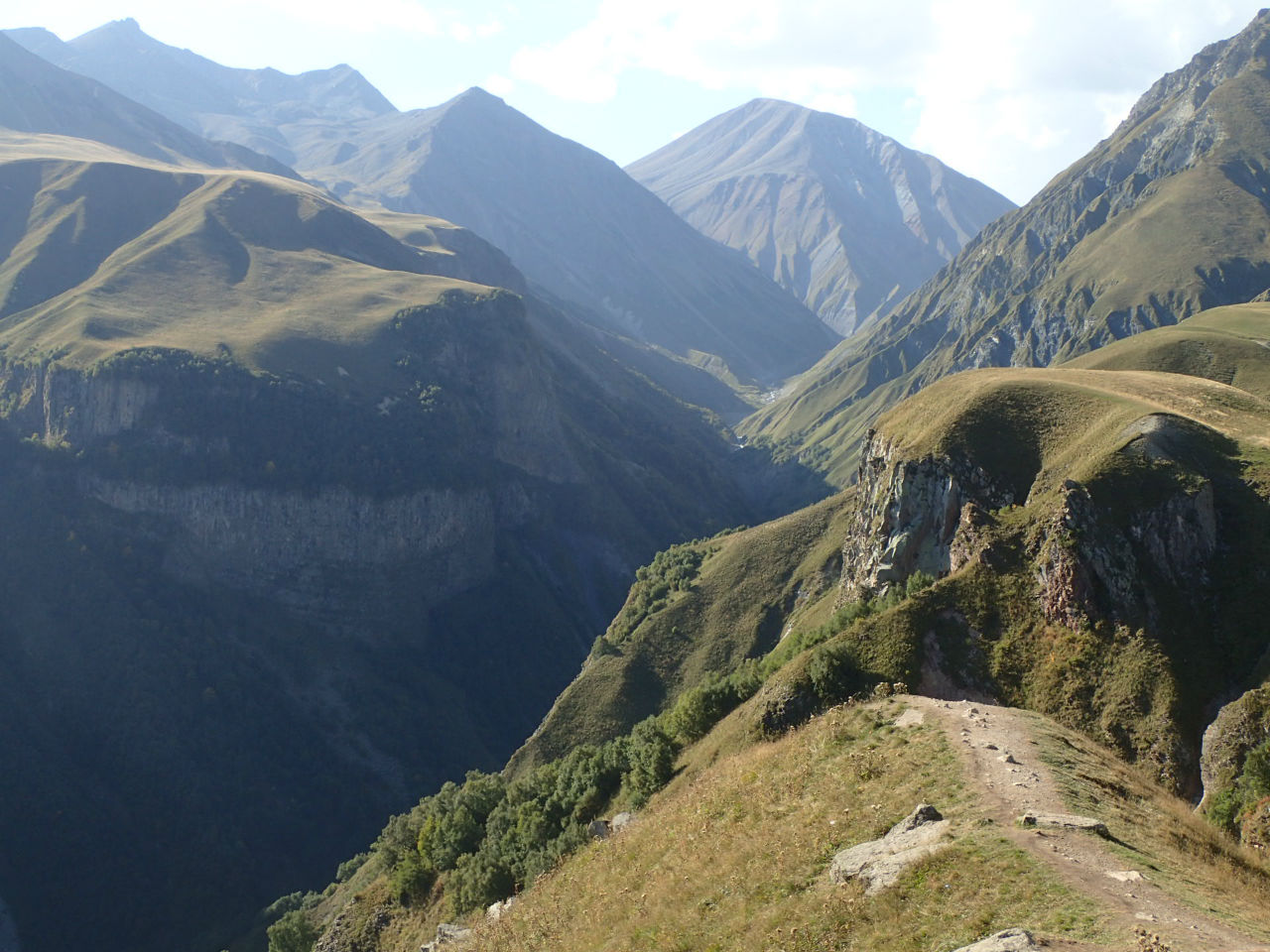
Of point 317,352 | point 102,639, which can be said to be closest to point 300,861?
point 102,639

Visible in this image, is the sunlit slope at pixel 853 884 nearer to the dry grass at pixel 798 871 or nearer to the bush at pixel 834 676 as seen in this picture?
the dry grass at pixel 798 871

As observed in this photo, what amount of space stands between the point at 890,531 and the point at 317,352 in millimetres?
132484

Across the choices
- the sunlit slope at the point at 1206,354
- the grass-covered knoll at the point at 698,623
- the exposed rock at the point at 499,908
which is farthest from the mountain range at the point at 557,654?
the exposed rock at the point at 499,908

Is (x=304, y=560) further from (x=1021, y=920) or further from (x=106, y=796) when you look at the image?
(x=1021, y=920)

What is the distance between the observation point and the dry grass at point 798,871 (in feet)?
79.8

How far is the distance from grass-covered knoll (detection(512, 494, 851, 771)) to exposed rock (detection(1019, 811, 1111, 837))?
197 ft

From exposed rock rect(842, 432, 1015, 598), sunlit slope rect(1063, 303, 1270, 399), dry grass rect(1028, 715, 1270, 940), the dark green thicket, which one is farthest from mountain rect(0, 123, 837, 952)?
dry grass rect(1028, 715, 1270, 940)

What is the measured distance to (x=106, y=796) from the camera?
122375mm

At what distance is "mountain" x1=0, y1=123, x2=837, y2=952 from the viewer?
121m

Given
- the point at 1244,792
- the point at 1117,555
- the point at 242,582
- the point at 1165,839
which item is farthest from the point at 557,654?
the point at 1165,839

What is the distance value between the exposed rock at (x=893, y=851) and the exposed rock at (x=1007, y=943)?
181 inches

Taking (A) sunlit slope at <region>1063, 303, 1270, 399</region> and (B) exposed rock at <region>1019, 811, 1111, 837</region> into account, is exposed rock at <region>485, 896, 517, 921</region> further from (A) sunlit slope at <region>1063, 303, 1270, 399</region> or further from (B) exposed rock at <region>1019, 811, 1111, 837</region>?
(A) sunlit slope at <region>1063, 303, 1270, 399</region>

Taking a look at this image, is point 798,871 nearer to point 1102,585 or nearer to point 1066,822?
point 1066,822

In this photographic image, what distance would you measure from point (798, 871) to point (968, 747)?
10484 mm
